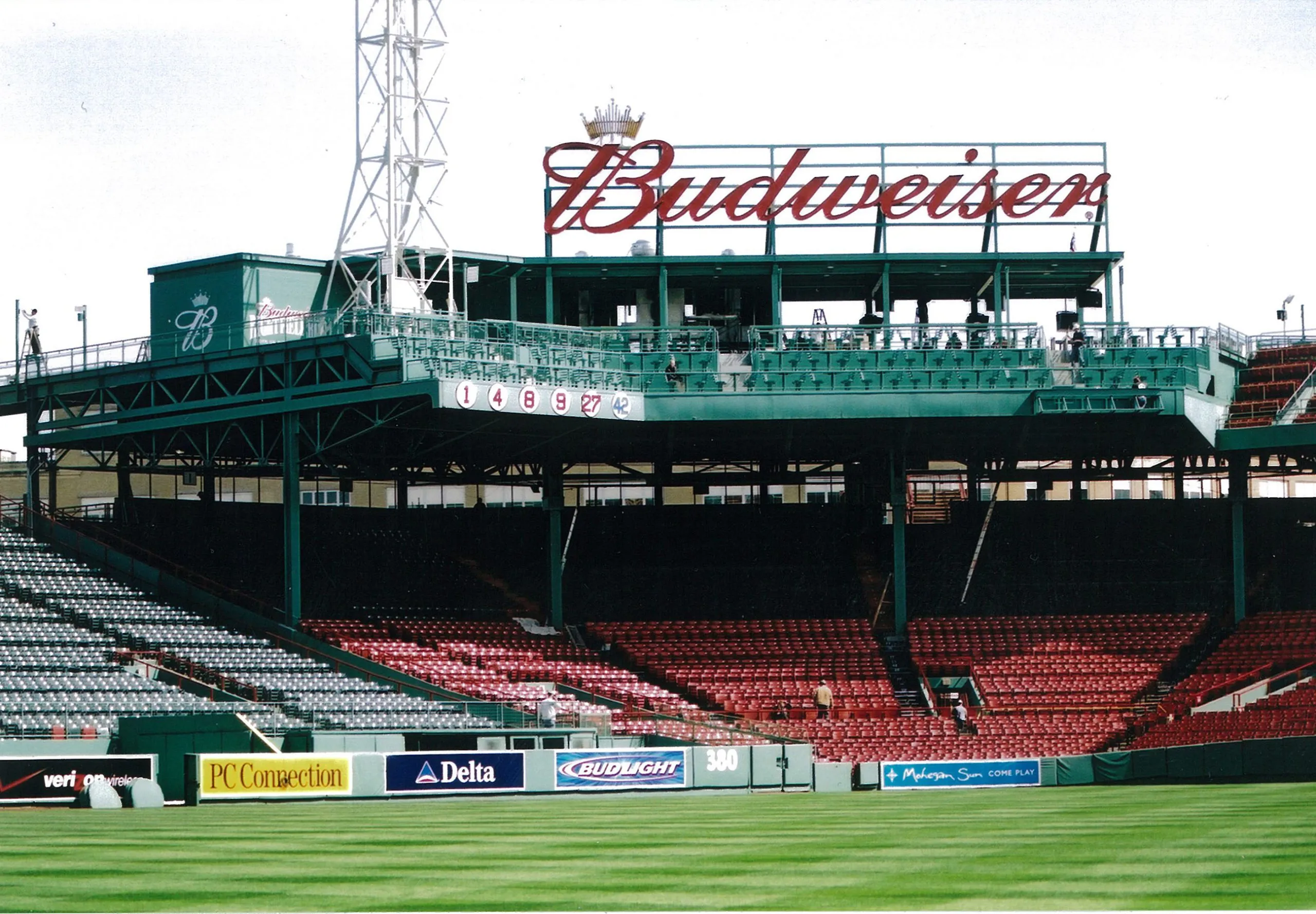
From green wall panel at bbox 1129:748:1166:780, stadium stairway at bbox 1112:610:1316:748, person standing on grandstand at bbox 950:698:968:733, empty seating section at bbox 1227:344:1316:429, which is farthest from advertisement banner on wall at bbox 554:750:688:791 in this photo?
empty seating section at bbox 1227:344:1316:429

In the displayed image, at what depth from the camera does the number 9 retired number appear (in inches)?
1531

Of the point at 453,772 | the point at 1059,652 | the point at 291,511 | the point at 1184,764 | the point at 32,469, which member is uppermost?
the point at 32,469

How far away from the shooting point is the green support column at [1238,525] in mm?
51781

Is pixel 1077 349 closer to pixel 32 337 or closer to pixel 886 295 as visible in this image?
pixel 886 295

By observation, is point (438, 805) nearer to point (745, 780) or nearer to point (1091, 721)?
point (745, 780)

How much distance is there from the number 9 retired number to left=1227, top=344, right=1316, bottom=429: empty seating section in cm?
2036

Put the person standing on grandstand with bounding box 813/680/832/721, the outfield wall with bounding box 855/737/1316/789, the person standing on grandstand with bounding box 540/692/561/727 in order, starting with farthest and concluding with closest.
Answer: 1. the person standing on grandstand with bounding box 813/680/832/721
2. the person standing on grandstand with bounding box 540/692/561/727
3. the outfield wall with bounding box 855/737/1316/789

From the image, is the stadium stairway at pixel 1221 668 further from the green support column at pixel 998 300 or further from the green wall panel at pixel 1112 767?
the green support column at pixel 998 300

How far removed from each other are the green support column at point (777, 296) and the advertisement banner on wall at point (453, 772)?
19412 mm

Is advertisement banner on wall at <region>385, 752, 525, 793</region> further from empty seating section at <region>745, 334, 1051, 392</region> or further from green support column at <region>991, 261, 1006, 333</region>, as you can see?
green support column at <region>991, 261, 1006, 333</region>

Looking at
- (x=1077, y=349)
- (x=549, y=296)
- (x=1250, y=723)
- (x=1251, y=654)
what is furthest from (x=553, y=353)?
(x=1251, y=654)

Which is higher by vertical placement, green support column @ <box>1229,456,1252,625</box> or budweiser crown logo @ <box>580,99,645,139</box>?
budweiser crown logo @ <box>580,99,645,139</box>

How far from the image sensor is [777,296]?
5191cm

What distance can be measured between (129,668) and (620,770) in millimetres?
12046
